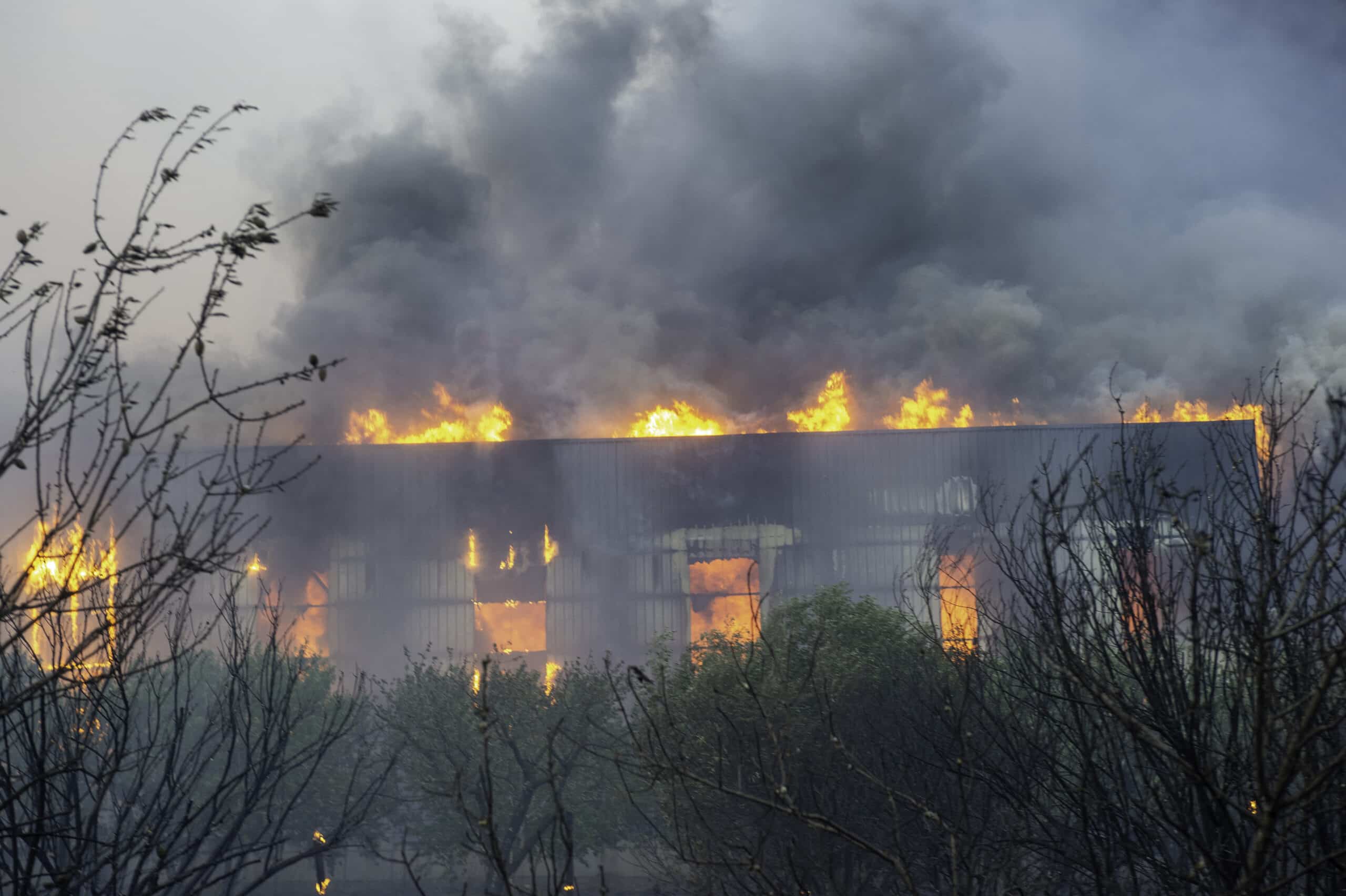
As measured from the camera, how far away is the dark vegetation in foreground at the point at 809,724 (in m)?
3.19

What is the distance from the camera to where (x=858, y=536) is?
4328cm

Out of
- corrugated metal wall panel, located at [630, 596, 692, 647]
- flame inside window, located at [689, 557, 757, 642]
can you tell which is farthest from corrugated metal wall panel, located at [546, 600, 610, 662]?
flame inside window, located at [689, 557, 757, 642]

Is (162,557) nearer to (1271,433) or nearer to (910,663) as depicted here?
(1271,433)

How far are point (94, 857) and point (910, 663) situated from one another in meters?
15.3

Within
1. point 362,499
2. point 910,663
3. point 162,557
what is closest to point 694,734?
point 910,663

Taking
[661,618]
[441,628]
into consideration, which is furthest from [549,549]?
[661,618]

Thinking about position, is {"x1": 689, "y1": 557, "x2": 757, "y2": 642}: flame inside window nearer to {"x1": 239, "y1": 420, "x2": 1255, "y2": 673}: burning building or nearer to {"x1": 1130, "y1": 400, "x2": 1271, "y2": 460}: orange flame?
{"x1": 239, "y1": 420, "x2": 1255, "y2": 673}: burning building

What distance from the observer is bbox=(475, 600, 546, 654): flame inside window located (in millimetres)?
43406

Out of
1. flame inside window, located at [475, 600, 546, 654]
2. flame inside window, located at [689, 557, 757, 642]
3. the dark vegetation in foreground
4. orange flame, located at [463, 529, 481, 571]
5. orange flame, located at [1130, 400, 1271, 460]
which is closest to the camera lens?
the dark vegetation in foreground

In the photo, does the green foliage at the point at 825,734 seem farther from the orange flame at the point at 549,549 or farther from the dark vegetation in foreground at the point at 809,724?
the orange flame at the point at 549,549

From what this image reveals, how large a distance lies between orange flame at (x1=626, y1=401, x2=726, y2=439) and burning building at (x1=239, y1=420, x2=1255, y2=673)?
1666cm

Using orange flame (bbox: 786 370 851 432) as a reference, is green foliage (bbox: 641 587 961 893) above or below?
below

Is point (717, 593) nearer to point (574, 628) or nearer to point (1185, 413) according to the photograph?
point (574, 628)

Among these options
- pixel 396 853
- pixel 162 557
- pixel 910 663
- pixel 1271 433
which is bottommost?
pixel 396 853
